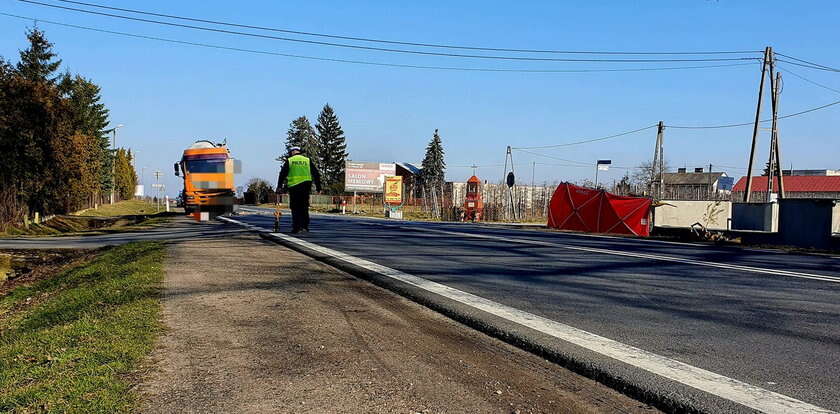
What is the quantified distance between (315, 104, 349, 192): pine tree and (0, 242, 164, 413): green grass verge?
292 ft

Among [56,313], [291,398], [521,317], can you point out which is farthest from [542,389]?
[56,313]

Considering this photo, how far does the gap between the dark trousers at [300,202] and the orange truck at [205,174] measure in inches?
612

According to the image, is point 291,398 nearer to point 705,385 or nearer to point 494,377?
point 494,377

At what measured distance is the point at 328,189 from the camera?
3713 inches

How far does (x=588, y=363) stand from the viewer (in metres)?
3.67

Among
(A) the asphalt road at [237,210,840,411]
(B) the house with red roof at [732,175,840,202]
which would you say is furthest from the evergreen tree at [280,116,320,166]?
(A) the asphalt road at [237,210,840,411]

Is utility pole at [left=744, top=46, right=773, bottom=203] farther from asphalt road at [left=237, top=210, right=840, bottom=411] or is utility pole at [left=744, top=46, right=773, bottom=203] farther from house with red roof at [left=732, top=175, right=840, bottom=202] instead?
house with red roof at [left=732, top=175, right=840, bottom=202]

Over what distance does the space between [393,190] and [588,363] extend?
161 feet

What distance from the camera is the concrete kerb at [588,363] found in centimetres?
304

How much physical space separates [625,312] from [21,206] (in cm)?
3120

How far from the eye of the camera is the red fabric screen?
21109 mm

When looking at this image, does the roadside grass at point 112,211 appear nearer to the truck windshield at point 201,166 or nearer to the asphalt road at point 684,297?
the truck windshield at point 201,166

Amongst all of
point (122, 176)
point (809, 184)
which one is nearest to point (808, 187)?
point (809, 184)

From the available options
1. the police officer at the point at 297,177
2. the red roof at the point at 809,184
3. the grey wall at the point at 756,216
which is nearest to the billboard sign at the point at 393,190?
the grey wall at the point at 756,216
